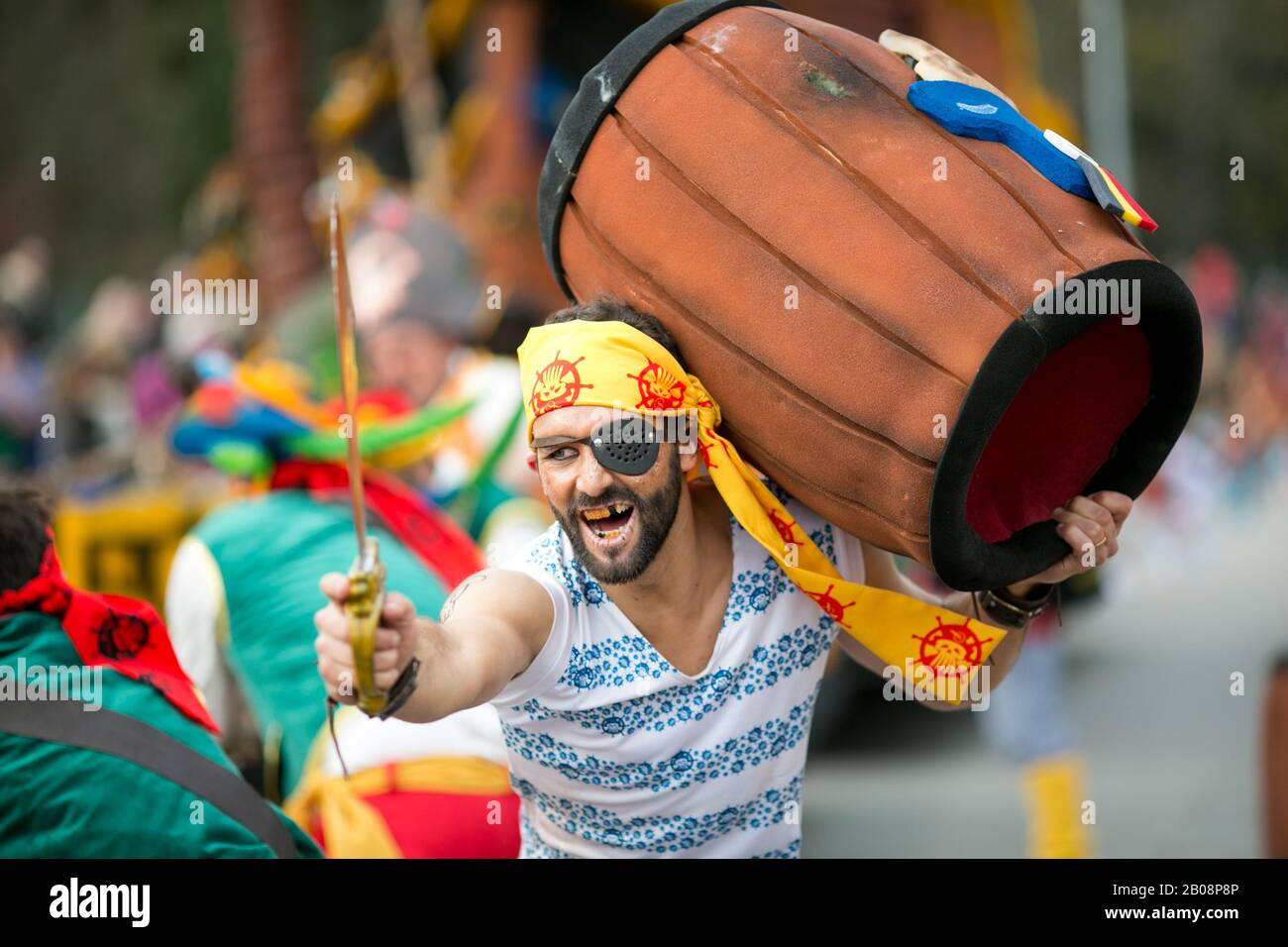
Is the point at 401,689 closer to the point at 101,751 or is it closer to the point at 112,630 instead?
the point at 101,751

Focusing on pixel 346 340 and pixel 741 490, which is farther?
pixel 741 490

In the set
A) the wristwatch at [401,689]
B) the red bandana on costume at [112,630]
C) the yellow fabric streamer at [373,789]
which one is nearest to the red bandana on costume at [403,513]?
the yellow fabric streamer at [373,789]

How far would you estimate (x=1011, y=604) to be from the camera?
2572mm

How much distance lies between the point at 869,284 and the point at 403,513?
1.95m

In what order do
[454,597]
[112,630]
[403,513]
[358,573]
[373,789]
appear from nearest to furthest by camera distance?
[358,573] → [454,597] → [112,630] → [373,789] → [403,513]

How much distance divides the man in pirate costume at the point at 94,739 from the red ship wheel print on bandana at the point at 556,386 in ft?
2.82

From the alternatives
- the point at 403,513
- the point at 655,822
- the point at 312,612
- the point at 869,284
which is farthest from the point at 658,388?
the point at 403,513

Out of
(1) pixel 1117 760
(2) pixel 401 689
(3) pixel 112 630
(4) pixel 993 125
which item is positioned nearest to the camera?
(2) pixel 401 689

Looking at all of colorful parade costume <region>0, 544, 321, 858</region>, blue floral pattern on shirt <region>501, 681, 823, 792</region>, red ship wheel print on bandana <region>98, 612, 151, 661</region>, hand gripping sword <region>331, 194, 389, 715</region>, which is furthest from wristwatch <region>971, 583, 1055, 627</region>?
red ship wheel print on bandana <region>98, 612, 151, 661</region>

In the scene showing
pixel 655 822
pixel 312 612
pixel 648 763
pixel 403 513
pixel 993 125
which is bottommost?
pixel 655 822

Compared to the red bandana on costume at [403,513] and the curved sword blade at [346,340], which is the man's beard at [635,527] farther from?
the red bandana on costume at [403,513]

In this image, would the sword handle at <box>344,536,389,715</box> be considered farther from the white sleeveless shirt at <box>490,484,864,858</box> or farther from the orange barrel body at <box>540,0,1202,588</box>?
the orange barrel body at <box>540,0,1202,588</box>

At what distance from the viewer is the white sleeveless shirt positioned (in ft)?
7.80

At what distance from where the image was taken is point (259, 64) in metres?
9.33
